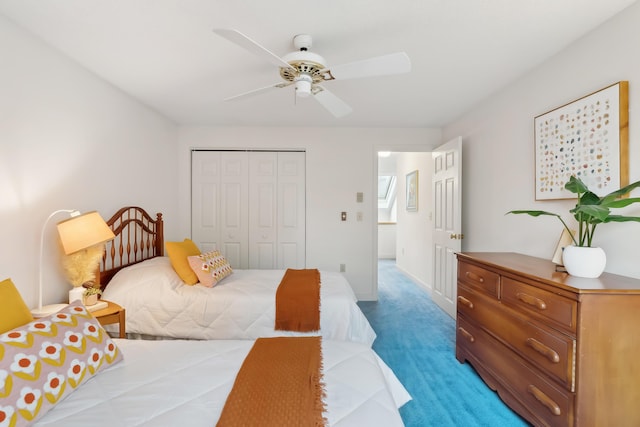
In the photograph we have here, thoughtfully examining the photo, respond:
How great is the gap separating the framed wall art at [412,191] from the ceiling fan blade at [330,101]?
3100mm

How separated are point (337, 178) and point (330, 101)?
6.21 ft

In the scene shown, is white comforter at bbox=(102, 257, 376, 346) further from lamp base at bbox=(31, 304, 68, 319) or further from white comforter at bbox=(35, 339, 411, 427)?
white comforter at bbox=(35, 339, 411, 427)

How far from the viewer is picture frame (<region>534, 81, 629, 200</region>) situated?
1.66m

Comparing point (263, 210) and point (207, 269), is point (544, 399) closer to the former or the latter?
point (207, 269)

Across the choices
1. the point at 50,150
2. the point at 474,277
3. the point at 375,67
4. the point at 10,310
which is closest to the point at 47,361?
the point at 10,310

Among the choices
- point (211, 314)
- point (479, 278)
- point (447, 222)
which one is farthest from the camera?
point (447, 222)

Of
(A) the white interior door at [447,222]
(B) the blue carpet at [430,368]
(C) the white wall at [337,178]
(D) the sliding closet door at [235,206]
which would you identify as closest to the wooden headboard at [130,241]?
(C) the white wall at [337,178]

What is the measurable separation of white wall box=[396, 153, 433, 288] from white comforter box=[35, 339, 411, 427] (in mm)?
3385

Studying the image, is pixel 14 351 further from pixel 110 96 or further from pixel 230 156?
pixel 230 156

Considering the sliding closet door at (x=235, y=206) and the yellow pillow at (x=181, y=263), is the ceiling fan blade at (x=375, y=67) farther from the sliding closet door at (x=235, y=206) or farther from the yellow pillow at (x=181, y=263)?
the sliding closet door at (x=235, y=206)

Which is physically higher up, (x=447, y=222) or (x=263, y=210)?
(x=263, y=210)

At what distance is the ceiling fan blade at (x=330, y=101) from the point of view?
82.5 inches

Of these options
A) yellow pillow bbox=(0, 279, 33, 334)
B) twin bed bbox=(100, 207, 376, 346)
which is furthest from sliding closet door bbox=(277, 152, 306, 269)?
yellow pillow bbox=(0, 279, 33, 334)

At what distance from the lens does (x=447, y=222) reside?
11.5 ft
